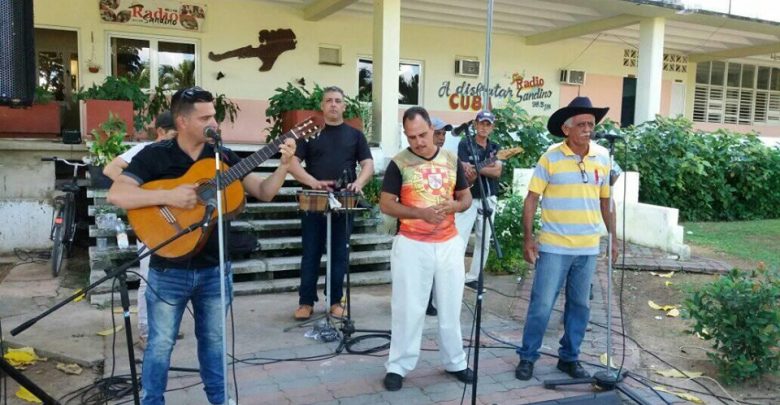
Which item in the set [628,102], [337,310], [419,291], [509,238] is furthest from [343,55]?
[419,291]

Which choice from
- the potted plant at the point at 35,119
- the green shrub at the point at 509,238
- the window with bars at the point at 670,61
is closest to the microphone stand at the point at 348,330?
the green shrub at the point at 509,238

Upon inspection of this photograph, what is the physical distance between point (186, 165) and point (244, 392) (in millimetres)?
1544

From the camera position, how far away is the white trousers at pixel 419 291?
3711 mm

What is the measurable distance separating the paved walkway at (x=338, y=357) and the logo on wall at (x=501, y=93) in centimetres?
776

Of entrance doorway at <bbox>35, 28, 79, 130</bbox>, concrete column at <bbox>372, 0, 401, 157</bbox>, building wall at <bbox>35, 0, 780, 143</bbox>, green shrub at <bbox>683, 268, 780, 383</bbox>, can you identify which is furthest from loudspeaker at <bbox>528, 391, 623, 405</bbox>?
entrance doorway at <bbox>35, 28, 79, 130</bbox>

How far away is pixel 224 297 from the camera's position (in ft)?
9.54

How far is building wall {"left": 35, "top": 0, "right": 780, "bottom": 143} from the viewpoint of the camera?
32.3 ft

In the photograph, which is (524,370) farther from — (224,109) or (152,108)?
(224,109)

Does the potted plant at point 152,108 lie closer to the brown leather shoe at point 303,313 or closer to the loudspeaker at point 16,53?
the brown leather shoe at point 303,313

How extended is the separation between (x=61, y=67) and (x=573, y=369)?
971cm

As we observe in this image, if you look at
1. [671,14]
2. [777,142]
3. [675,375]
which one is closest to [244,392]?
[675,375]

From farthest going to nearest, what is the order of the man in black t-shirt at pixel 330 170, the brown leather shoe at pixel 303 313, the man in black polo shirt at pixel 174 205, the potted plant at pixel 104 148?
the potted plant at pixel 104 148 < the brown leather shoe at pixel 303 313 < the man in black t-shirt at pixel 330 170 < the man in black polo shirt at pixel 174 205

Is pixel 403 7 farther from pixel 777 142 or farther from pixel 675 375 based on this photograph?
pixel 675 375

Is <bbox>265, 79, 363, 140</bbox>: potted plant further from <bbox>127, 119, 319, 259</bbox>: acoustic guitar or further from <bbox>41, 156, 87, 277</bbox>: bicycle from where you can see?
<bbox>127, 119, 319, 259</bbox>: acoustic guitar
